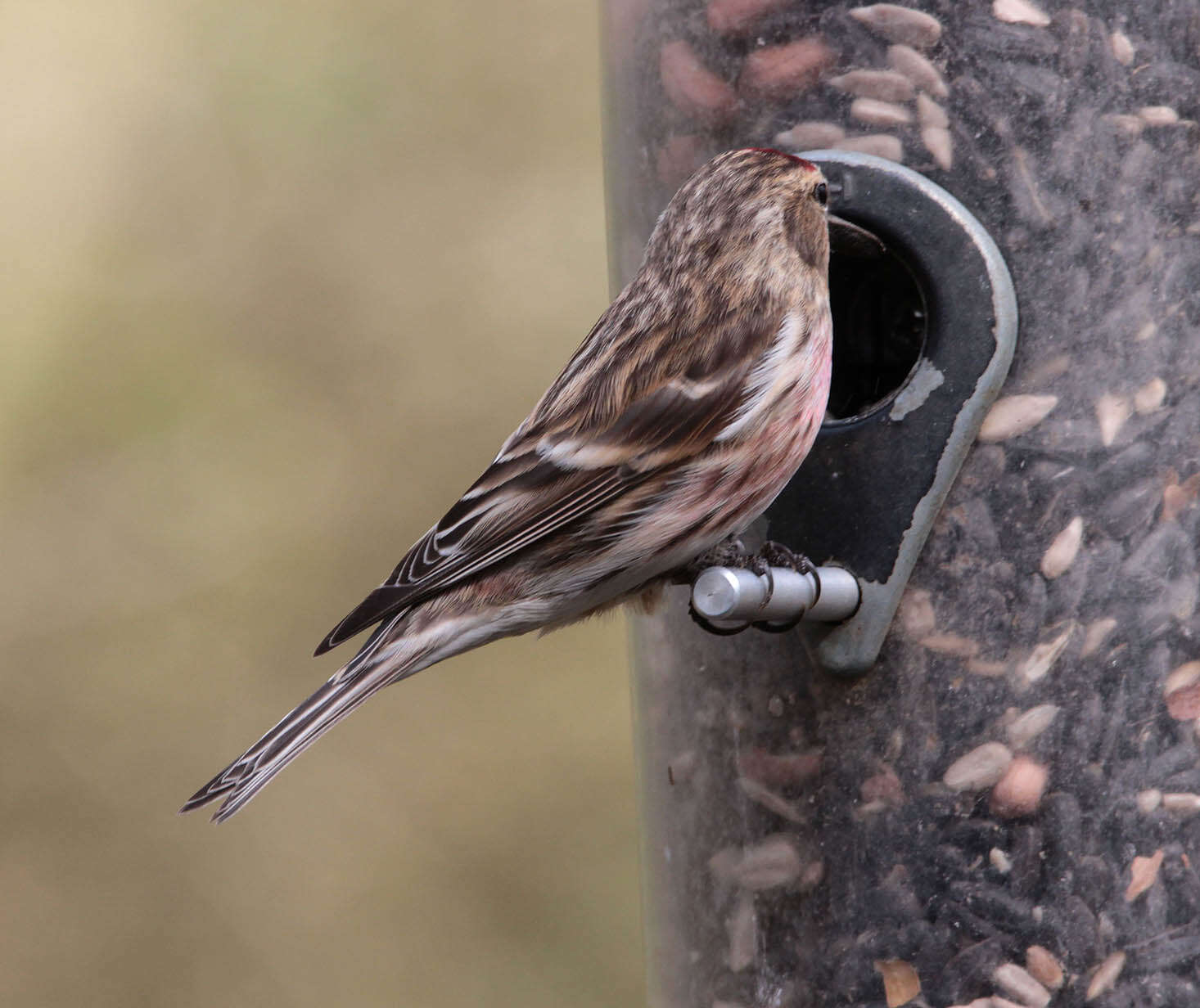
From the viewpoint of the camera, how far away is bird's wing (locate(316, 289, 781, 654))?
3488 millimetres

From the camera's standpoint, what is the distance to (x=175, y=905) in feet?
24.7

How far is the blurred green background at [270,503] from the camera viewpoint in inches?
294

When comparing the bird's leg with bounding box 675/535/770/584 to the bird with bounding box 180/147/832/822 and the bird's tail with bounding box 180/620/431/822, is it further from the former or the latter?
the bird's tail with bounding box 180/620/431/822

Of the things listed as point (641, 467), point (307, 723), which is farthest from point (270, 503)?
point (641, 467)

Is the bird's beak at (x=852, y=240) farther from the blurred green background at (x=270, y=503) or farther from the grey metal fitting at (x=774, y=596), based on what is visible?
the blurred green background at (x=270, y=503)

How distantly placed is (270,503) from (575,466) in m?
4.31

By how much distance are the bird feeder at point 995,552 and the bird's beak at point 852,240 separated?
3 cm

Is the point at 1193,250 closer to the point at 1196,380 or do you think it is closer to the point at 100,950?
the point at 1196,380

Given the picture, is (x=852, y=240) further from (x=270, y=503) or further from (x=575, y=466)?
(x=270, y=503)

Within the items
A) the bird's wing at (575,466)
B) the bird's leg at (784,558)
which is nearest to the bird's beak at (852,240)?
the bird's wing at (575,466)

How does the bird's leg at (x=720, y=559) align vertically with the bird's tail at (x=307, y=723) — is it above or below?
above

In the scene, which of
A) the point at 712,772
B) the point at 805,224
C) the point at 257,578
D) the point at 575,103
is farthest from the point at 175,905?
the point at 805,224

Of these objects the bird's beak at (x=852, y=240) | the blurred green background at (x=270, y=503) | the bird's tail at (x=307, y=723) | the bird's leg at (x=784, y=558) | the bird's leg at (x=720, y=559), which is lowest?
the blurred green background at (x=270, y=503)

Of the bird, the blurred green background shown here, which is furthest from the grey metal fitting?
the blurred green background
